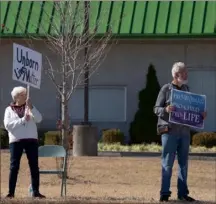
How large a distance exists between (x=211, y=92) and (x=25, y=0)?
682 centimetres

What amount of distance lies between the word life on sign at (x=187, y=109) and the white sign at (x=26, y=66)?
246 centimetres

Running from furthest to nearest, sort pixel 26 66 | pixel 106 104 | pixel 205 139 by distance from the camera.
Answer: pixel 106 104
pixel 205 139
pixel 26 66

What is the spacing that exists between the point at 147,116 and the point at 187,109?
1431cm

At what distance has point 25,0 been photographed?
26.6 m

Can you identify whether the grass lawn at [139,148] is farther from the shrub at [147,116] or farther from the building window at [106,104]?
the building window at [106,104]

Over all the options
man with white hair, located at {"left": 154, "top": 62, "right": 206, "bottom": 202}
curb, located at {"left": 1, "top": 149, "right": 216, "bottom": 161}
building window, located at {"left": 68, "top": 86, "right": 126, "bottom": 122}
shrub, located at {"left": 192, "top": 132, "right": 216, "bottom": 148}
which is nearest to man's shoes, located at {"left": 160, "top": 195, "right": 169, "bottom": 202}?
man with white hair, located at {"left": 154, "top": 62, "right": 206, "bottom": 202}

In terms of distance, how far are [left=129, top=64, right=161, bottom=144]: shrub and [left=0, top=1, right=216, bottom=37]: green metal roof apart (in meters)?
1.63

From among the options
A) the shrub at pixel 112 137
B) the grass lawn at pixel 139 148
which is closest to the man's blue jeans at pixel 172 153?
the grass lawn at pixel 139 148

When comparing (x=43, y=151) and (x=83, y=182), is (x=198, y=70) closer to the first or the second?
(x=83, y=182)

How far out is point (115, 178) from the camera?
58.8 ft

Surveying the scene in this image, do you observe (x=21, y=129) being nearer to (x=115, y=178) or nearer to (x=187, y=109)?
(x=187, y=109)

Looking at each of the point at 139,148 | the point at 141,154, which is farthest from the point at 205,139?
the point at 141,154

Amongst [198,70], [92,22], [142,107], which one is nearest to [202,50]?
[198,70]

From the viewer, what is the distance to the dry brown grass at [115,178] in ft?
52.5
